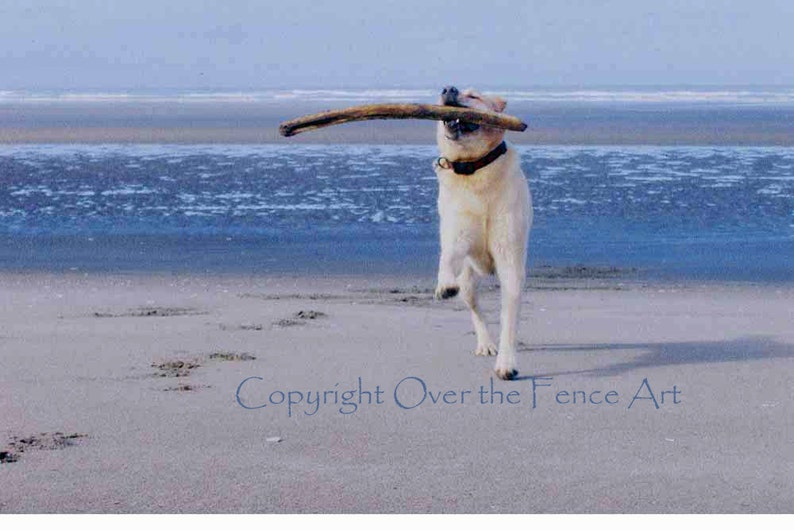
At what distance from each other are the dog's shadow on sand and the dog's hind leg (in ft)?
1.15

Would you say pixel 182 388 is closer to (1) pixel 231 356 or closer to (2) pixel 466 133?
(1) pixel 231 356

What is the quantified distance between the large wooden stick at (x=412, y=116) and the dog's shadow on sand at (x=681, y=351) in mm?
1482

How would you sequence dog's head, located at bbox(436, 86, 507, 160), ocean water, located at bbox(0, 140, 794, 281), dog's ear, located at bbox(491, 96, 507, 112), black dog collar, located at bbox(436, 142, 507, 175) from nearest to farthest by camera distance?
dog's head, located at bbox(436, 86, 507, 160), black dog collar, located at bbox(436, 142, 507, 175), dog's ear, located at bbox(491, 96, 507, 112), ocean water, located at bbox(0, 140, 794, 281)

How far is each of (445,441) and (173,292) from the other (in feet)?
17.9

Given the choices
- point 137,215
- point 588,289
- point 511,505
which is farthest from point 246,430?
point 137,215

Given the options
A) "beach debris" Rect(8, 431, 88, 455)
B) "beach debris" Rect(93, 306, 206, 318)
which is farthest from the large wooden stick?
"beach debris" Rect(93, 306, 206, 318)

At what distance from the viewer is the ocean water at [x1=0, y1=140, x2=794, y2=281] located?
13383mm

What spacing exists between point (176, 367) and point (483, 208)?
76.8 inches

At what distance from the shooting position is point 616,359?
7.95m

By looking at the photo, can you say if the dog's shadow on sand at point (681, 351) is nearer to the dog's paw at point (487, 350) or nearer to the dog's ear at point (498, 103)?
the dog's paw at point (487, 350)

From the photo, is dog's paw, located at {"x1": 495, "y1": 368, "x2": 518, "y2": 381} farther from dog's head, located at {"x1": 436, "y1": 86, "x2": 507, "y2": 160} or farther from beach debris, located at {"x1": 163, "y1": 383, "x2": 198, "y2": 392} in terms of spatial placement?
beach debris, located at {"x1": 163, "y1": 383, "x2": 198, "y2": 392}

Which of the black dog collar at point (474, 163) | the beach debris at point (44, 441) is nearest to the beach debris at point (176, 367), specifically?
the beach debris at point (44, 441)

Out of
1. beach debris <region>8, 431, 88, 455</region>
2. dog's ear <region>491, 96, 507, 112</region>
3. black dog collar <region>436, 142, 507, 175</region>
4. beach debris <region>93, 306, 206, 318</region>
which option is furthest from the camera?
beach debris <region>93, 306, 206, 318</region>

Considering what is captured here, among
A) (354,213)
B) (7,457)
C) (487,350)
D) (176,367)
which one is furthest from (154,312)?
(354,213)
